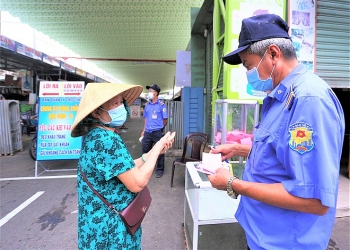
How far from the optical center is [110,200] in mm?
1338

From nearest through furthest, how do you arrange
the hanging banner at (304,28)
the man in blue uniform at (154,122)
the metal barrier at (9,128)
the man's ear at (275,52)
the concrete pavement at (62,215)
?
the man's ear at (275,52), the concrete pavement at (62,215), the hanging banner at (304,28), the man in blue uniform at (154,122), the metal barrier at (9,128)

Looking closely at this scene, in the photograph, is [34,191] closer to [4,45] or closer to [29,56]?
[4,45]

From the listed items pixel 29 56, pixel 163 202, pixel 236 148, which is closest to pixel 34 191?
pixel 163 202

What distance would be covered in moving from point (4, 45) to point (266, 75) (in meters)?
7.61

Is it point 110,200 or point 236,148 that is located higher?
point 236,148

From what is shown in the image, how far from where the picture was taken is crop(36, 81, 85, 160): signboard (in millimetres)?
4652

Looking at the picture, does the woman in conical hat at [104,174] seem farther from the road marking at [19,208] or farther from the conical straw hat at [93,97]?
the road marking at [19,208]

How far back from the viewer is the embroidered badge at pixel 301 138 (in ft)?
2.45

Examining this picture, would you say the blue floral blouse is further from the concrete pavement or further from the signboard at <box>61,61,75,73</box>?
the signboard at <box>61,61,75,73</box>

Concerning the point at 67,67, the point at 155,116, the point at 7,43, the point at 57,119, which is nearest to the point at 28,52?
the point at 7,43

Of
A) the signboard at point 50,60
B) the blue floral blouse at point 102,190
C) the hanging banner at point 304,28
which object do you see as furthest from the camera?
the signboard at point 50,60

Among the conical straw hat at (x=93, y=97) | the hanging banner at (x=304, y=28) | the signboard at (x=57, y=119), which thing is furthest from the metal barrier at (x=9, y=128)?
the hanging banner at (x=304, y=28)

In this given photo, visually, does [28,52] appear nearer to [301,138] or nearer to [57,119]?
[57,119]

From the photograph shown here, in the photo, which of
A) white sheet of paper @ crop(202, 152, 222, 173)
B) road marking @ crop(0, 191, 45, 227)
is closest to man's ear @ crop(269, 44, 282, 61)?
white sheet of paper @ crop(202, 152, 222, 173)
